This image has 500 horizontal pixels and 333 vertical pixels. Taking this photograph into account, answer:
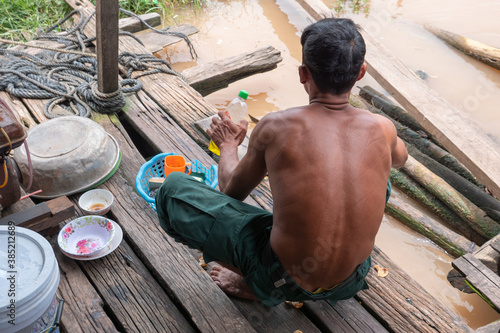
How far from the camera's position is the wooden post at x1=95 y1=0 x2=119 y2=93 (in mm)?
3148

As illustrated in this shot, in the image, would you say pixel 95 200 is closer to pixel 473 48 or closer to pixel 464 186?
pixel 464 186

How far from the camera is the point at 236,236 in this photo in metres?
2.09

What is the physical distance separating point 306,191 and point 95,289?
1.41 meters

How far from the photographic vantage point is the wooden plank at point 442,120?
368 cm

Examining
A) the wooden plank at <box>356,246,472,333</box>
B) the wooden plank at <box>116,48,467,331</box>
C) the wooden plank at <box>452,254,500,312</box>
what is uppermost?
the wooden plank at <box>116,48,467,331</box>

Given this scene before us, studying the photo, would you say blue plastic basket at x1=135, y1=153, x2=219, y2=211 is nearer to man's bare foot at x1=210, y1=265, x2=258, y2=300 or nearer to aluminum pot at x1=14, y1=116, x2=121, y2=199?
aluminum pot at x1=14, y1=116, x2=121, y2=199

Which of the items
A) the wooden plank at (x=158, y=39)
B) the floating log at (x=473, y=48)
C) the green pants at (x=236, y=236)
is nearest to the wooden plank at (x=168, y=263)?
the green pants at (x=236, y=236)

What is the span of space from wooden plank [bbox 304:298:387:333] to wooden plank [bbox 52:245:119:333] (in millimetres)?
1083

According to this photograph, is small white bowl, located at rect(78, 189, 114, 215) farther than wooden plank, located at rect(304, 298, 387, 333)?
Yes

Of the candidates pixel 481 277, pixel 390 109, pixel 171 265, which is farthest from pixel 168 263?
pixel 390 109

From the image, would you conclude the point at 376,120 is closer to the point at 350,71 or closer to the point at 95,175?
the point at 350,71

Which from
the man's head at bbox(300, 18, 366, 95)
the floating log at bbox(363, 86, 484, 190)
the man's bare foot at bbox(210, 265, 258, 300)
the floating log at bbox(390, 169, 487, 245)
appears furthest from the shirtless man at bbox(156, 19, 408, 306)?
the floating log at bbox(363, 86, 484, 190)

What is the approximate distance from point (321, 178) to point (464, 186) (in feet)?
9.88

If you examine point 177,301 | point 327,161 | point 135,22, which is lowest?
point 177,301
